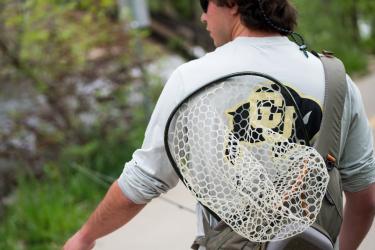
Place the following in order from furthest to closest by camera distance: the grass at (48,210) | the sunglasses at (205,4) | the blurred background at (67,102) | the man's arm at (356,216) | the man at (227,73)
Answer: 1. the blurred background at (67,102)
2. the grass at (48,210)
3. the man's arm at (356,216)
4. the sunglasses at (205,4)
5. the man at (227,73)

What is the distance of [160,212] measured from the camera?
5.53m

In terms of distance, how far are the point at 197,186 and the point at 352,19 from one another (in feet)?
42.7

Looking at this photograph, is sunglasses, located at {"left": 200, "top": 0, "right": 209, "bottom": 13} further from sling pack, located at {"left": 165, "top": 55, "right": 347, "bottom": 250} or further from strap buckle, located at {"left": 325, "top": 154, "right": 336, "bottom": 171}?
strap buckle, located at {"left": 325, "top": 154, "right": 336, "bottom": 171}

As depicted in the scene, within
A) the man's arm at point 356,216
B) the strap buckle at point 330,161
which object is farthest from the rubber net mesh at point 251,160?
the man's arm at point 356,216

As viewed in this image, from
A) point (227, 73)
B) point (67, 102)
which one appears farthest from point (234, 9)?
point (67, 102)

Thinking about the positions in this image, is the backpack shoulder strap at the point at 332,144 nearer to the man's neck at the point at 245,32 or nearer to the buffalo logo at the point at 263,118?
the buffalo logo at the point at 263,118

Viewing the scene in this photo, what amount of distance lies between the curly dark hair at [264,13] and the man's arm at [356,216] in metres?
0.70

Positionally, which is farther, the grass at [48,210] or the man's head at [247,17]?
the grass at [48,210]

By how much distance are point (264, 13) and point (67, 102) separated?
4501mm

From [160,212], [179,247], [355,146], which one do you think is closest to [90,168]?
[160,212]

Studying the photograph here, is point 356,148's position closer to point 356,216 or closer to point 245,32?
point 356,216

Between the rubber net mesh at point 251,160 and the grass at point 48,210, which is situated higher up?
the rubber net mesh at point 251,160

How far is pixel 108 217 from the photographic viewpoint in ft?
7.05

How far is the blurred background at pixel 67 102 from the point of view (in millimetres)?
5766
